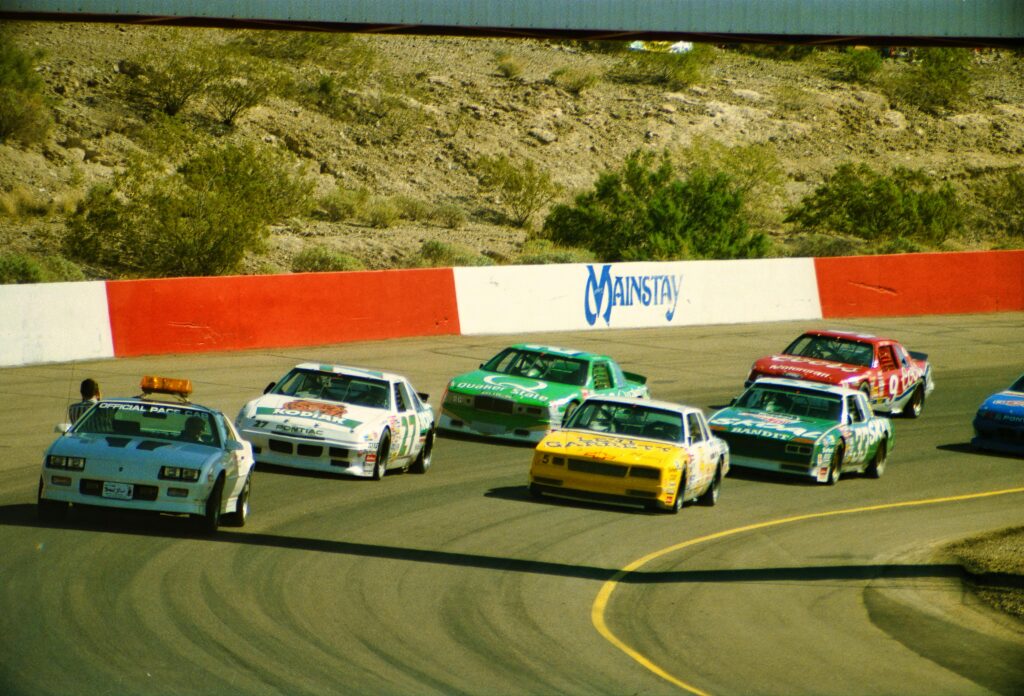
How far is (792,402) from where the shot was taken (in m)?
19.5

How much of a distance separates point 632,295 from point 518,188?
18.6 metres

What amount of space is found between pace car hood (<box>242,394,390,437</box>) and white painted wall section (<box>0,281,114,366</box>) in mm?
8679

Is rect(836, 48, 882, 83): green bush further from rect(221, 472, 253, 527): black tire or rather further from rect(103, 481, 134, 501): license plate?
rect(103, 481, 134, 501): license plate

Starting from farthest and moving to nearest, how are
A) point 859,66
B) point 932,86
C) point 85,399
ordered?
1. point 859,66
2. point 932,86
3. point 85,399

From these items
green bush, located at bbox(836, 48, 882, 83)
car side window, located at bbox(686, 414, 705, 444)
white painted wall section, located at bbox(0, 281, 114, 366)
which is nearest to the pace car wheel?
car side window, located at bbox(686, 414, 705, 444)

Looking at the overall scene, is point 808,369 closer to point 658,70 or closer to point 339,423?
point 339,423

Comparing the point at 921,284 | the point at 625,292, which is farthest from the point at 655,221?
the point at 625,292

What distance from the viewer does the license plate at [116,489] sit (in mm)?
12438

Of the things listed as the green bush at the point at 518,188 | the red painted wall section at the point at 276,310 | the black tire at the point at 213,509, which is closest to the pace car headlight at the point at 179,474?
the black tire at the point at 213,509

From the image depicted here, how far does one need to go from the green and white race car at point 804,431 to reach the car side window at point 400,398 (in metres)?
4.08

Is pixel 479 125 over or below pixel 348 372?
over

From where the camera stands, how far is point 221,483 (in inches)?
508

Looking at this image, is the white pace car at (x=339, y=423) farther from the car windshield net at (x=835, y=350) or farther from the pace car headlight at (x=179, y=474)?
the car windshield net at (x=835, y=350)

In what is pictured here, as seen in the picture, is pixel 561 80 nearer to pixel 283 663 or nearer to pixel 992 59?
pixel 992 59
